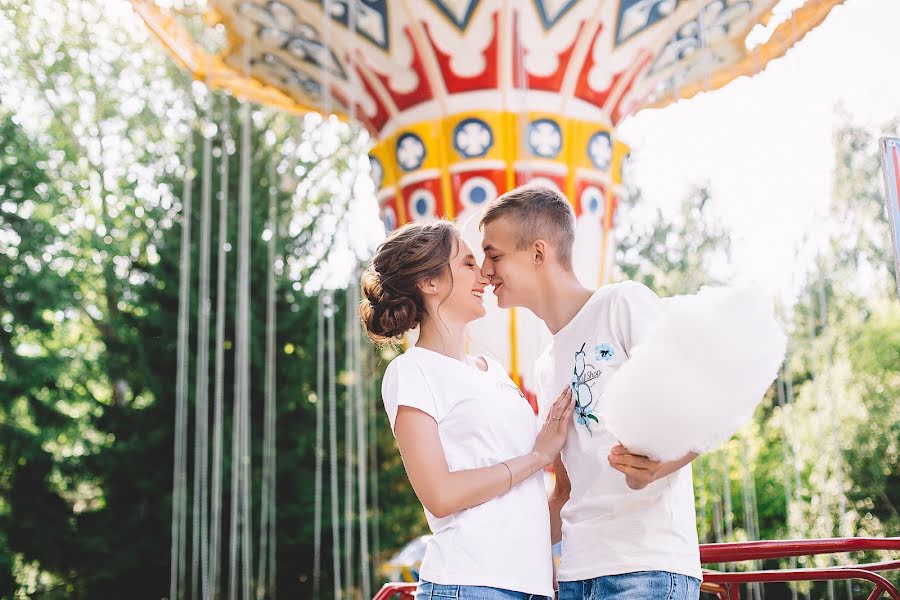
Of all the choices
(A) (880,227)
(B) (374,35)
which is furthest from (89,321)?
(A) (880,227)

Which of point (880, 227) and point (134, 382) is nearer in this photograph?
point (134, 382)

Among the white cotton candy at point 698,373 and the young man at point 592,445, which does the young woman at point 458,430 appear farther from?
the white cotton candy at point 698,373

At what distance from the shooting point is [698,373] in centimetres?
133

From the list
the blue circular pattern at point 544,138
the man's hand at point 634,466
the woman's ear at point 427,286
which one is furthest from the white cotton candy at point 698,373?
the blue circular pattern at point 544,138

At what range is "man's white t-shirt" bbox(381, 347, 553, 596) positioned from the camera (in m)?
1.50

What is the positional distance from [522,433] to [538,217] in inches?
14.6

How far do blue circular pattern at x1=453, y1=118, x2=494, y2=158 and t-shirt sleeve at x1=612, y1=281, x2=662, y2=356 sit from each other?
279 centimetres

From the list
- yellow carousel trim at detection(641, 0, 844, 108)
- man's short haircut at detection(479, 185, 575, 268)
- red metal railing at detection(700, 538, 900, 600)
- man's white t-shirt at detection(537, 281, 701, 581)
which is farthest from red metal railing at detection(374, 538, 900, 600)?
yellow carousel trim at detection(641, 0, 844, 108)

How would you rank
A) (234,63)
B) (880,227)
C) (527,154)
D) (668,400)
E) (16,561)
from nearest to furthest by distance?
(668,400), (527,154), (234,63), (16,561), (880,227)

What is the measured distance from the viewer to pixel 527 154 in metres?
4.33

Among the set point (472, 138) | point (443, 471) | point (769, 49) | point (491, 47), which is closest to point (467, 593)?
point (443, 471)

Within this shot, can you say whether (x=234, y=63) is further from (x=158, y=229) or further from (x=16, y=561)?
(x=16, y=561)

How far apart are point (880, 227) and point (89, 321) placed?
29.5 ft

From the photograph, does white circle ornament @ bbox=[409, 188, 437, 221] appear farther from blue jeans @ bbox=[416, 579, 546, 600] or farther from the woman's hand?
blue jeans @ bbox=[416, 579, 546, 600]
